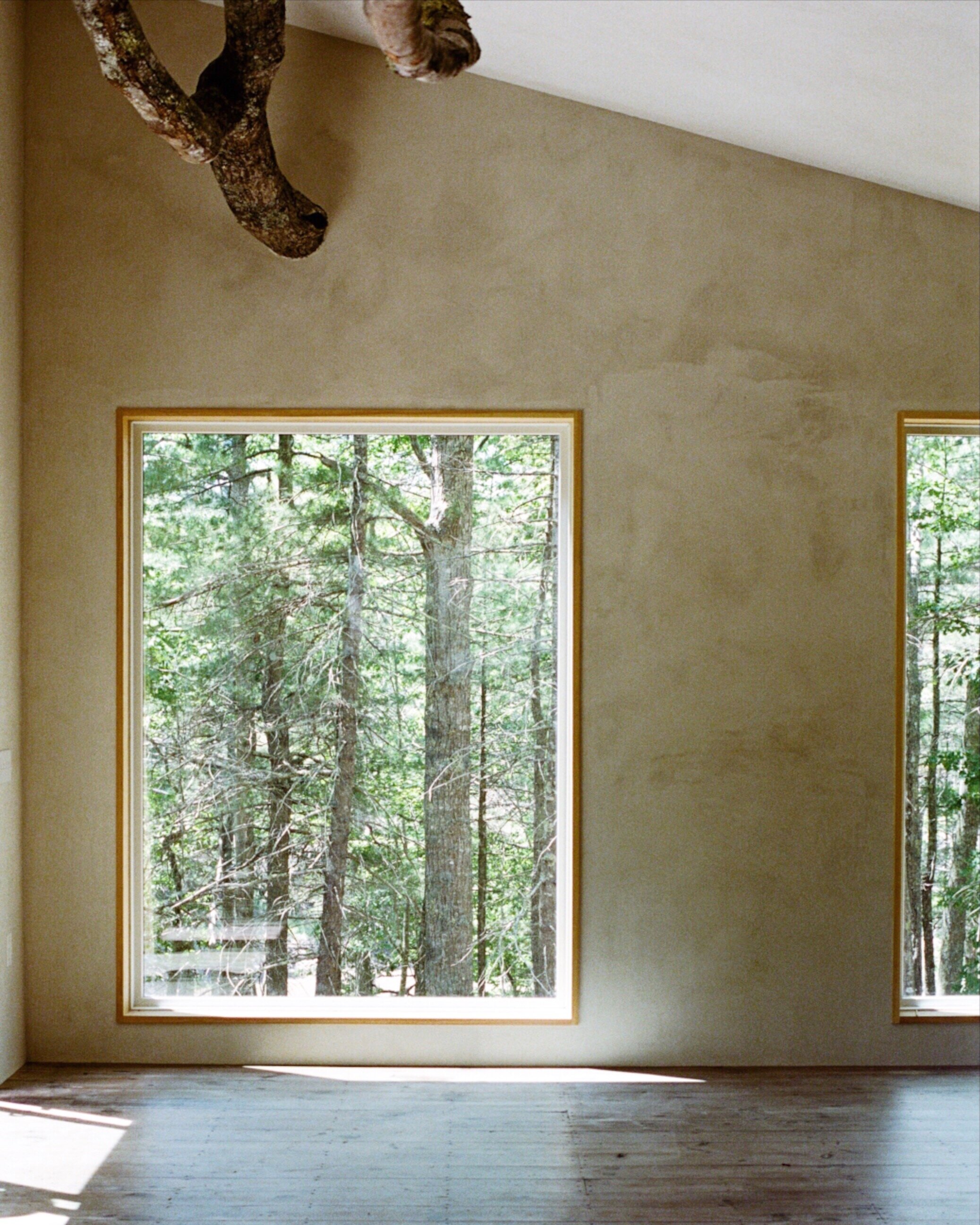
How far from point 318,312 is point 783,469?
1.79 m

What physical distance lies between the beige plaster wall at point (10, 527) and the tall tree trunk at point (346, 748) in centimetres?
108

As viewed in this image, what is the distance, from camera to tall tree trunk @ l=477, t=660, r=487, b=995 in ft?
13.5

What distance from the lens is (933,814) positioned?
4.17 metres

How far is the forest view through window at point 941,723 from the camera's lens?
164 inches

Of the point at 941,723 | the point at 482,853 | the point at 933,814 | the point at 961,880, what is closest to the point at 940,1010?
the point at 961,880

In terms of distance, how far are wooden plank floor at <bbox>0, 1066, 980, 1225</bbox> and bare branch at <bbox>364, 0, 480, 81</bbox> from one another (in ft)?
9.37

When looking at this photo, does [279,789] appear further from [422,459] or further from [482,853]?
[422,459]

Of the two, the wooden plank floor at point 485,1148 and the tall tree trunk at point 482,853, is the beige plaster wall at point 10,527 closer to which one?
the wooden plank floor at point 485,1148

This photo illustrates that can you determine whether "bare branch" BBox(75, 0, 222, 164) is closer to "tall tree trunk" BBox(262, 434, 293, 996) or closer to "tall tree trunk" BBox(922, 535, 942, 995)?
"tall tree trunk" BBox(262, 434, 293, 996)

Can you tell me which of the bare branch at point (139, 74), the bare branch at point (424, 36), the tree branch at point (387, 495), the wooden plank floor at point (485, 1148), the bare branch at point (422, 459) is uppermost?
the bare branch at point (139, 74)

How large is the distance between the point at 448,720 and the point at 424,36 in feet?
7.78

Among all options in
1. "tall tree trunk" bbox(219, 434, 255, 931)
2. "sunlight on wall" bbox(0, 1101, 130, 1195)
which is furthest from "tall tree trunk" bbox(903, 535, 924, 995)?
"sunlight on wall" bbox(0, 1101, 130, 1195)

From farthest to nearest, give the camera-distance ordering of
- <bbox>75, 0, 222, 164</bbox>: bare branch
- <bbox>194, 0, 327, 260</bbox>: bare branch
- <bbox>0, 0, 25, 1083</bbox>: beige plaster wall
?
<bbox>0, 0, 25, 1083</bbox>: beige plaster wall → <bbox>194, 0, 327, 260</bbox>: bare branch → <bbox>75, 0, 222, 164</bbox>: bare branch

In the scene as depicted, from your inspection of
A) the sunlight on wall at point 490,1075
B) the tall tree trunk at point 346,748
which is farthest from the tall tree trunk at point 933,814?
the tall tree trunk at point 346,748
